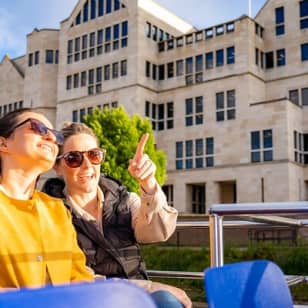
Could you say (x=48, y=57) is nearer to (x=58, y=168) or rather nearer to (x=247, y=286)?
(x=58, y=168)

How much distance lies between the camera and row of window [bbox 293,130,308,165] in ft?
110

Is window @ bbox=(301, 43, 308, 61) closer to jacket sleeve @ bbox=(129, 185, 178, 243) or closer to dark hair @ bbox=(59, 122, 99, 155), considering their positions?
dark hair @ bbox=(59, 122, 99, 155)

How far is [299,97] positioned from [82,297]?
3571cm

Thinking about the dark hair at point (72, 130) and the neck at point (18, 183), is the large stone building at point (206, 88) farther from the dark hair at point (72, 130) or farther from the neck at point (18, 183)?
the neck at point (18, 183)

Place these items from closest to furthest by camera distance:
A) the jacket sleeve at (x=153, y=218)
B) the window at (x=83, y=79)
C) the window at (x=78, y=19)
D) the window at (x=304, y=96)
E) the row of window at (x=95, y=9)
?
the jacket sleeve at (x=153, y=218) → the window at (x=304, y=96) → the row of window at (x=95, y=9) → the window at (x=83, y=79) → the window at (x=78, y=19)

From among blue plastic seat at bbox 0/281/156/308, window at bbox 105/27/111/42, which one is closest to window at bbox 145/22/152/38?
window at bbox 105/27/111/42

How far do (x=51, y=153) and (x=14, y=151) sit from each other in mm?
169

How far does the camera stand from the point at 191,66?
123ft

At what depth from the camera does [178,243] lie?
59.8 feet

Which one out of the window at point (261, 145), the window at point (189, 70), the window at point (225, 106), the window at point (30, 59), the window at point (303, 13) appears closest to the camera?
the window at point (261, 145)

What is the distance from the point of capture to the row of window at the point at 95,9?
39.7 m

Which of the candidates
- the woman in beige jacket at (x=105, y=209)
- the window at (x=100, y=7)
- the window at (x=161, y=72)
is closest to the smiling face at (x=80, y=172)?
the woman in beige jacket at (x=105, y=209)

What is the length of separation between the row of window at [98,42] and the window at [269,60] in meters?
10.4

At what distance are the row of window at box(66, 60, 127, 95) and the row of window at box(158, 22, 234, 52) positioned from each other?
346cm
